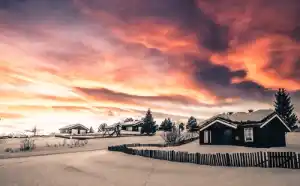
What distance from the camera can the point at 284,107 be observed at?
71562 millimetres

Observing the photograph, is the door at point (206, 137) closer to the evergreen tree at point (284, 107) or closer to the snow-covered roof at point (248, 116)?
the snow-covered roof at point (248, 116)

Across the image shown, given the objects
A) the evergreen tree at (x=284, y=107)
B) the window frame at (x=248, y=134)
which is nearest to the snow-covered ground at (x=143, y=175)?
the window frame at (x=248, y=134)

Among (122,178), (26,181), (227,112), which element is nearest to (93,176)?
(122,178)

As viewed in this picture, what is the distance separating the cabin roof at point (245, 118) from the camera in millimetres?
33975

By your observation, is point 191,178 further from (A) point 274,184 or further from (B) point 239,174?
(A) point 274,184

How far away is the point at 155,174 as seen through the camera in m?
17.2

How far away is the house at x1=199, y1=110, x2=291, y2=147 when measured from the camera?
33594 millimetres

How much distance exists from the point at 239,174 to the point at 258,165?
279 centimetres

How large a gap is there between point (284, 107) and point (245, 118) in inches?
1720

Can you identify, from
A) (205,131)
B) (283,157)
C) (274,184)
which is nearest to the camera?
(274,184)

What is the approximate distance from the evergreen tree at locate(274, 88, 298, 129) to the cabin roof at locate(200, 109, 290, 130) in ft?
131

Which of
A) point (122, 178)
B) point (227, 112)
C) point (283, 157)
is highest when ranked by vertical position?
point (227, 112)

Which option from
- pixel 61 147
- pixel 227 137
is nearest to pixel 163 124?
pixel 61 147

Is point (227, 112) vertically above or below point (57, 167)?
above
